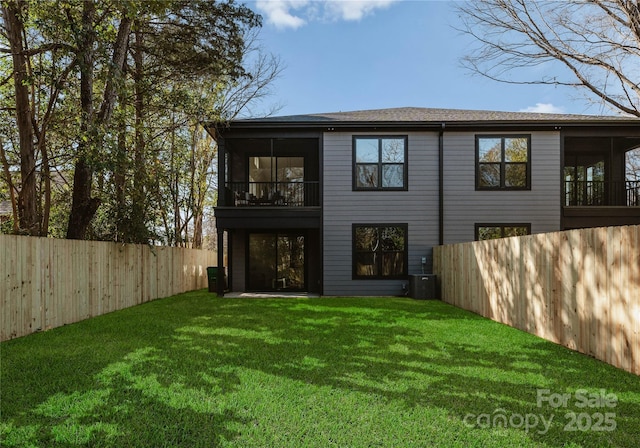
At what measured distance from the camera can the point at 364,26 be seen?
548 inches

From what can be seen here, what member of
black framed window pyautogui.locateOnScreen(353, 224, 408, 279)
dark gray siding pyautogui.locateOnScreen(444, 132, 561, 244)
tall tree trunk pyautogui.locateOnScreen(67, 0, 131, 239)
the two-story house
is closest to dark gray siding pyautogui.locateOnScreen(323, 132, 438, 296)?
the two-story house

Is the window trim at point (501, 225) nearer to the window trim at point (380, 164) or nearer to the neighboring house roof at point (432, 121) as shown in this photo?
the window trim at point (380, 164)

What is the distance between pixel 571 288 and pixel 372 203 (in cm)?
634

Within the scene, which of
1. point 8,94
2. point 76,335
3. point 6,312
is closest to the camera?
point 6,312

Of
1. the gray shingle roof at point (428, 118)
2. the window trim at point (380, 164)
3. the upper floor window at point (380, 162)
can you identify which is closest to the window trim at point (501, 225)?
the window trim at point (380, 164)

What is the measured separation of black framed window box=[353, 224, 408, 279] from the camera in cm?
1057

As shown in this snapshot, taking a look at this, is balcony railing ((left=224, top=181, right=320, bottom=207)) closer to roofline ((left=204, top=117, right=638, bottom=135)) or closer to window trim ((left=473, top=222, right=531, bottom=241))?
roofline ((left=204, top=117, right=638, bottom=135))

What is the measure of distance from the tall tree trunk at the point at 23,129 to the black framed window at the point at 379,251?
7.54 metres

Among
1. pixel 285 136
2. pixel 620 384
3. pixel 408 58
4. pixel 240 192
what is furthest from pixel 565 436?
pixel 408 58

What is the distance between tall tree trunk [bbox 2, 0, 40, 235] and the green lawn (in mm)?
2889

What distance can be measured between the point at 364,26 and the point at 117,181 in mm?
10553

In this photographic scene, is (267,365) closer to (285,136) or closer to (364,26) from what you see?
(285,136)

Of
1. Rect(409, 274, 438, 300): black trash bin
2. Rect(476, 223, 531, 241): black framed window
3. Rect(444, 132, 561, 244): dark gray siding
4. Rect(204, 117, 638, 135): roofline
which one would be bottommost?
Rect(409, 274, 438, 300): black trash bin

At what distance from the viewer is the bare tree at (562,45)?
247 inches
